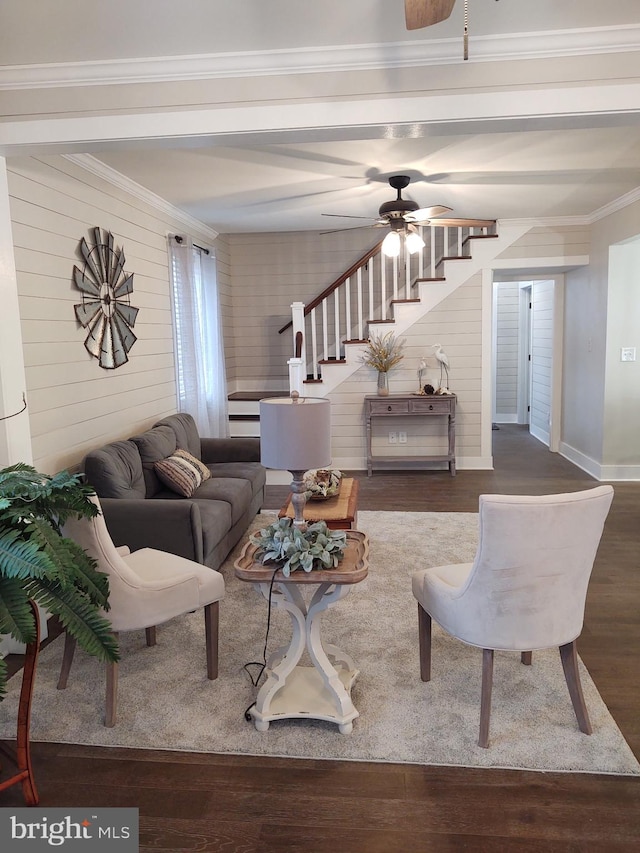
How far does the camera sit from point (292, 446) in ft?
7.74

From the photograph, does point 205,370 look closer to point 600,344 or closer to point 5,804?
point 600,344

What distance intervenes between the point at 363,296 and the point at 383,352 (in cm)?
116

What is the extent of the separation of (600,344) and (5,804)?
235 inches

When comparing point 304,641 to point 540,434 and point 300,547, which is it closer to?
point 300,547

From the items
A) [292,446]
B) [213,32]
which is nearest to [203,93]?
[213,32]

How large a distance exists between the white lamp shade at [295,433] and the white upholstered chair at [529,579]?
655 millimetres

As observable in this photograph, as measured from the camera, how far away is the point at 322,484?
396cm

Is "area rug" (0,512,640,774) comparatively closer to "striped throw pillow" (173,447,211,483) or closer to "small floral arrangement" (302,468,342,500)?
"small floral arrangement" (302,468,342,500)

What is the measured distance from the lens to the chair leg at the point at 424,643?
104 inches

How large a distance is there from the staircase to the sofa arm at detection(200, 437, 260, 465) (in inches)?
43.9

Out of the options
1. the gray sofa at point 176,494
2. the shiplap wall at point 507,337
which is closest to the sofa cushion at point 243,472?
the gray sofa at point 176,494

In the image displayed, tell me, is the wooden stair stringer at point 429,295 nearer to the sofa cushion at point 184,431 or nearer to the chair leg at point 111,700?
the sofa cushion at point 184,431

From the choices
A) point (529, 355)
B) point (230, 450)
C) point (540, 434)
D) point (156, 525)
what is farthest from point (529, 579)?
point (529, 355)

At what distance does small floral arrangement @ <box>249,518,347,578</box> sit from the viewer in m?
2.26
